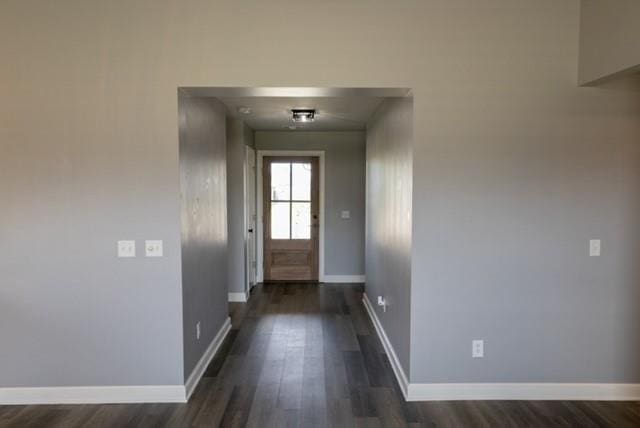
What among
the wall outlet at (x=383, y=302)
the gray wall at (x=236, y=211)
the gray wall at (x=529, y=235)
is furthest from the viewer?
the gray wall at (x=236, y=211)

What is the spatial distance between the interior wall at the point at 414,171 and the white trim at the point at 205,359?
19 cm

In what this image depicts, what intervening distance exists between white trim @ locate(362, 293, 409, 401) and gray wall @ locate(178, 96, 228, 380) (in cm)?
158

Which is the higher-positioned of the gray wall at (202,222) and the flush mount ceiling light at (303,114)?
the flush mount ceiling light at (303,114)

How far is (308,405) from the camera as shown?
2990 mm

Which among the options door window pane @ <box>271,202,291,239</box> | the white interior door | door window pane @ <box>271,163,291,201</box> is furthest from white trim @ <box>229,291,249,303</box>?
door window pane @ <box>271,163,291,201</box>

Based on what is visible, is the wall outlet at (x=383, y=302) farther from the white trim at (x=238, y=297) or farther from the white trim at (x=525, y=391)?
the white trim at (x=238, y=297)

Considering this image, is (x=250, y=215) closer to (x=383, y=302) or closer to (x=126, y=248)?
(x=383, y=302)

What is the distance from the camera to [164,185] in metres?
2.95

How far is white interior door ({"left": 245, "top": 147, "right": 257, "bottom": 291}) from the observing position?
6082 mm

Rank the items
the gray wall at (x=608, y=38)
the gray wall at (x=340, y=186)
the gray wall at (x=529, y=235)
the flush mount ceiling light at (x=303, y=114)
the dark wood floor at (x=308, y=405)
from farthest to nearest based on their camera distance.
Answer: the gray wall at (x=340, y=186) → the flush mount ceiling light at (x=303, y=114) → the gray wall at (x=529, y=235) → the dark wood floor at (x=308, y=405) → the gray wall at (x=608, y=38)

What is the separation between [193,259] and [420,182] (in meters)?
1.78

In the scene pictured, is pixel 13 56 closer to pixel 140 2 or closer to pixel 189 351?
pixel 140 2

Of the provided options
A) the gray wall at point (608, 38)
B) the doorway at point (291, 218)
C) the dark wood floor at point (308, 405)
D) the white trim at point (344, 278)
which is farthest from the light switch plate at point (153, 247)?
the white trim at point (344, 278)

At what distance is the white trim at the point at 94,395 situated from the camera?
9.87 feet
